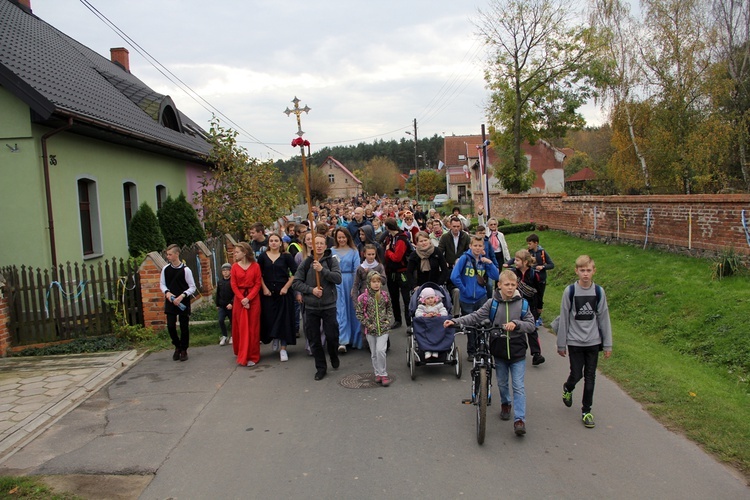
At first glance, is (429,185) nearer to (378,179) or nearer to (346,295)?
(378,179)

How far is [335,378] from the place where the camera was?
7461mm

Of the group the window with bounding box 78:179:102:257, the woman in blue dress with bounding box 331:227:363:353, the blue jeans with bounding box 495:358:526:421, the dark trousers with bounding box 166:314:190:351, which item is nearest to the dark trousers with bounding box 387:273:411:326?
the woman in blue dress with bounding box 331:227:363:353

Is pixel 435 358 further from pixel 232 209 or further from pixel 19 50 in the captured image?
pixel 232 209

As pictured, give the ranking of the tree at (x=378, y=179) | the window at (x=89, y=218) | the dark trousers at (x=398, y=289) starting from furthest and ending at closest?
the tree at (x=378, y=179) < the window at (x=89, y=218) < the dark trousers at (x=398, y=289)

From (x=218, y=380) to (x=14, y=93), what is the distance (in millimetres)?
6512

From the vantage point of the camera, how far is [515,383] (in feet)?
18.1

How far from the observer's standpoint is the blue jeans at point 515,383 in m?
5.41

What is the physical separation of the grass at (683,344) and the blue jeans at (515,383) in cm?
145

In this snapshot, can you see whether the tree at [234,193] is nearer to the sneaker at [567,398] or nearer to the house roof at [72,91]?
the house roof at [72,91]

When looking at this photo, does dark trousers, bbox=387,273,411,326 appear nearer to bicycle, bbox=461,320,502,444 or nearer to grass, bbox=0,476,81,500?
bicycle, bbox=461,320,502,444

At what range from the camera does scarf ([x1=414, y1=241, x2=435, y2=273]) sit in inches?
358

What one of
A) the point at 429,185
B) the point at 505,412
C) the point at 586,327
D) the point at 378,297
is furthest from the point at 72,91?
the point at 429,185

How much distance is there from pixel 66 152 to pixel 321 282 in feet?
22.9

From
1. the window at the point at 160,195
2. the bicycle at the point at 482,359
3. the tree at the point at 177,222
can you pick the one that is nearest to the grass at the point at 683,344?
the bicycle at the point at 482,359
